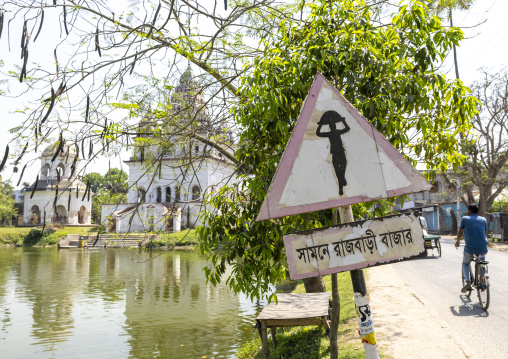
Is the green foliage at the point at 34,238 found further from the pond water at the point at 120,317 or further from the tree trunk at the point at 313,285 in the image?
the tree trunk at the point at 313,285

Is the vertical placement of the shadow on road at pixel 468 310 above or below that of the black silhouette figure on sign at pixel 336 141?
below

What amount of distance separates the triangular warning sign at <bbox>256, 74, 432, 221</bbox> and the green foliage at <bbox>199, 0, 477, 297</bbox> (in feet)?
3.19

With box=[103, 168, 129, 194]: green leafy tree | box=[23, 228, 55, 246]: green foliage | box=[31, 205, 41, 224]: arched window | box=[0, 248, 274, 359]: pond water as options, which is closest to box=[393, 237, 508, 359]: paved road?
box=[0, 248, 274, 359]: pond water

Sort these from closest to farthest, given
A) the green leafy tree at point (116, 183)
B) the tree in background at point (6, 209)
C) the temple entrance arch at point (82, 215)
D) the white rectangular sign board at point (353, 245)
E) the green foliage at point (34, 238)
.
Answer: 1. the white rectangular sign board at point (353, 245)
2. the green leafy tree at point (116, 183)
3. the green foliage at point (34, 238)
4. the tree in background at point (6, 209)
5. the temple entrance arch at point (82, 215)

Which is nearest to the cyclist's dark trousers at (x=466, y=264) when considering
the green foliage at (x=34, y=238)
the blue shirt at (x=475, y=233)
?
the blue shirt at (x=475, y=233)

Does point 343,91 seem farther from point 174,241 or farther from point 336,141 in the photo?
point 174,241

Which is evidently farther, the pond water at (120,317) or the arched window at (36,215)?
the arched window at (36,215)

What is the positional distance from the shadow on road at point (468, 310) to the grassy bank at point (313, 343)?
5.30 ft

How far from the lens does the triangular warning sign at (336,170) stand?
243cm

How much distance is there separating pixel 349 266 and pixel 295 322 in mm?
3845

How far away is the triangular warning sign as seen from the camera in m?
2.43

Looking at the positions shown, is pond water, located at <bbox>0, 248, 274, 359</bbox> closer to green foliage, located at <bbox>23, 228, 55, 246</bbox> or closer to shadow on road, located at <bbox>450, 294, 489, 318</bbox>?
shadow on road, located at <bbox>450, 294, 489, 318</bbox>

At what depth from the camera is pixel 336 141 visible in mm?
2553

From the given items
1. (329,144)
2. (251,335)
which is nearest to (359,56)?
(329,144)
